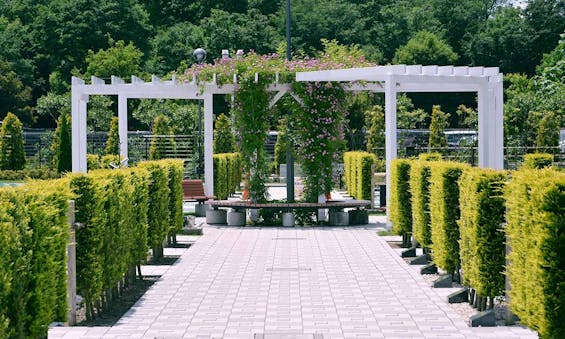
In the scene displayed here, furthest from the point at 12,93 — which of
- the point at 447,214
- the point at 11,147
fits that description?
the point at 447,214

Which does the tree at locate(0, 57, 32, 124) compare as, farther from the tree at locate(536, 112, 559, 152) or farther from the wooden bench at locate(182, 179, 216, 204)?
the wooden bench at locate(182, 179, 216, 204)

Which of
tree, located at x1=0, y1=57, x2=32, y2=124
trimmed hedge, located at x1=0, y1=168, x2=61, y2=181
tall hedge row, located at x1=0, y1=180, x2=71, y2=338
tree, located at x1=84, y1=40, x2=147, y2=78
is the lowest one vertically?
tall hedge row, located at x1=0, y1=180, x2=71, y2=338

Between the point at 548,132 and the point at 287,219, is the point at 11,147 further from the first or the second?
the point at 287,219

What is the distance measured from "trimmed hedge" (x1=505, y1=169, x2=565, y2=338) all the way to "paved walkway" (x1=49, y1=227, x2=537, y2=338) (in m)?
1.59

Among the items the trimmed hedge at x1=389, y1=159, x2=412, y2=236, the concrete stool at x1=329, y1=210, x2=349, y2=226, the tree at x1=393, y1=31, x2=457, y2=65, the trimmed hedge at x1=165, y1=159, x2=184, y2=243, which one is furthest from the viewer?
the tree at x1=393, y1=31, x2=457, y2=65

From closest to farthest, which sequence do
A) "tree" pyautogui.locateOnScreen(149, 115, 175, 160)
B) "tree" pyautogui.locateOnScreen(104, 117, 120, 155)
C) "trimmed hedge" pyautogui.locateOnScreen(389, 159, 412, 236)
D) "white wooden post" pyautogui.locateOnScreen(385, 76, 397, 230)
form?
"trimmed hedge" pyautogui.locateOnScreen(389, 159, 412, 236) → "white wooden post" pyautogui.locateOnScreen(385, 76, 397, 230) → "tree" pyautogui.locateOnScreen(149, 115, 175, 160) → "tree" pyautogui.locateOnScreen(104, 117, 120, 155)

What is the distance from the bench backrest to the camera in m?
23.0

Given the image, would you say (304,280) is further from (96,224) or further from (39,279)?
(39,279)

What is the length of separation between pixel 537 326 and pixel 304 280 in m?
5.80

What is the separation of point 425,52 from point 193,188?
130ft

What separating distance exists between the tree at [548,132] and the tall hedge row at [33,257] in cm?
3127

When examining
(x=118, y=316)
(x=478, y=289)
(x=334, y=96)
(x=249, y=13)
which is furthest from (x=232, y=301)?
(x=249, y=13)

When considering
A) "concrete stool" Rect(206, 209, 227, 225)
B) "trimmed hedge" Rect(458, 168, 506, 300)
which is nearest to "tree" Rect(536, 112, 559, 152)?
"concrete stool" Rect(206, 209, 227, 225)

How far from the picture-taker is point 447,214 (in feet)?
36.3
